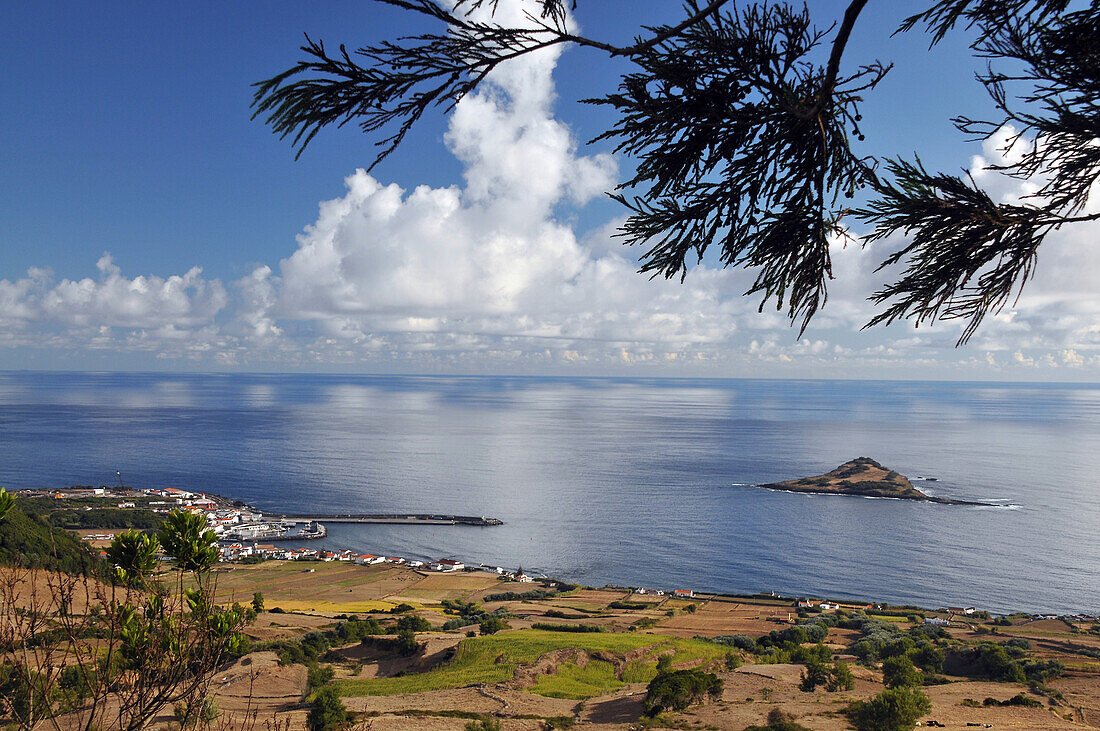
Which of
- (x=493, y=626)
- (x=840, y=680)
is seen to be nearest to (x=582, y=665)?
(x=493, y=626)

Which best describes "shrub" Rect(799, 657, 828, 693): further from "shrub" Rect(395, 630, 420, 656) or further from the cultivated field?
"shrub" Rect(395, 630, 420, 656)

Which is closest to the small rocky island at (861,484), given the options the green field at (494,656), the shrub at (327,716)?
the green field at (494,656)

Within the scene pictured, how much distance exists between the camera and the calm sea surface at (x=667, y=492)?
47.4 meters

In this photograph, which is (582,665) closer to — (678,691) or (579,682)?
(579,682)

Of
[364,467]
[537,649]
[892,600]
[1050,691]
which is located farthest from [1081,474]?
[364,467]

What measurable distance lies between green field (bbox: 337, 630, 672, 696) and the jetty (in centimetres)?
3383

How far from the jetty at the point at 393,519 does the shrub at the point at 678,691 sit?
144ft

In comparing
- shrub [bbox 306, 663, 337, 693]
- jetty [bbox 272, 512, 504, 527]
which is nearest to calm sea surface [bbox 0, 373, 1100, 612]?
jetty [bbox 272, 512, 504, 527]

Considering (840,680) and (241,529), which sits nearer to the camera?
(840,680)

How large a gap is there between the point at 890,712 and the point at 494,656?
1506 centimetres

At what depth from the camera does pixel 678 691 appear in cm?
1966

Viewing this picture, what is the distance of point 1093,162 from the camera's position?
4.71 meters

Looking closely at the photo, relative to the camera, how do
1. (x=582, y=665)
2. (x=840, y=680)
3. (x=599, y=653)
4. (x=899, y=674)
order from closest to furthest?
(x=899, y=674) → (x=840, y=680) → (x=582, y=665) → (x=599, y=653)

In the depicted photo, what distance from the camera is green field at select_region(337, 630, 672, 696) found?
22672mm
